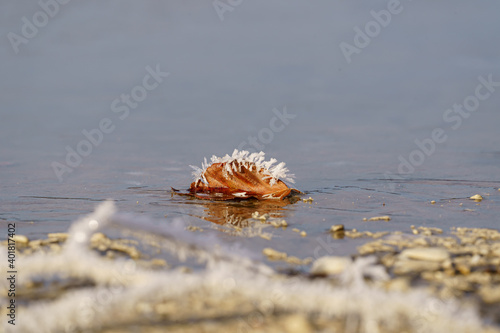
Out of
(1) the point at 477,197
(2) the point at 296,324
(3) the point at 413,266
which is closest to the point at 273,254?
(3) the point at 413,266

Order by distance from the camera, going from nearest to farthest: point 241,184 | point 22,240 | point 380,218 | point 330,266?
point 330,266
point 22,240
point 380,218
point 241,184

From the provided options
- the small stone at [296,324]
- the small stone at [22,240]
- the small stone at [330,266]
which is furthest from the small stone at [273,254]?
the small stone at [22,240]

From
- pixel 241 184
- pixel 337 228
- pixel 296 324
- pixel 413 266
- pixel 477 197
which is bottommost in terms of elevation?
pixel 296 324

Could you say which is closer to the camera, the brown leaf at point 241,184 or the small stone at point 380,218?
the small stone at point 380,218

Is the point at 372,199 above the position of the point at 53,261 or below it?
above

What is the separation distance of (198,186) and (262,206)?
1.14 m

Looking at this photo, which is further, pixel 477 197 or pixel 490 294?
pixel 477 197

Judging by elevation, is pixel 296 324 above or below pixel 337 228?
below

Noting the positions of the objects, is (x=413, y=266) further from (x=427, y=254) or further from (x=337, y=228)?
(x=337, y=228)

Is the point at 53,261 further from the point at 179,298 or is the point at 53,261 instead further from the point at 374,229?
the point at 374,229

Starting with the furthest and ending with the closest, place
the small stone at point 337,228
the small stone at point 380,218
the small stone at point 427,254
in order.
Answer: the small stone at point 380,218 < the small stone at point 337,228 < the small stone at point 427,254

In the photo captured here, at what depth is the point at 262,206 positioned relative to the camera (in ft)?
17.2

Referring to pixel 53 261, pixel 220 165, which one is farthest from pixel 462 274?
pixel 220 165

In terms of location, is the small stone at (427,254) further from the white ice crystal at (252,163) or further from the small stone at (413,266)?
the white ice crystal at (252,163)
